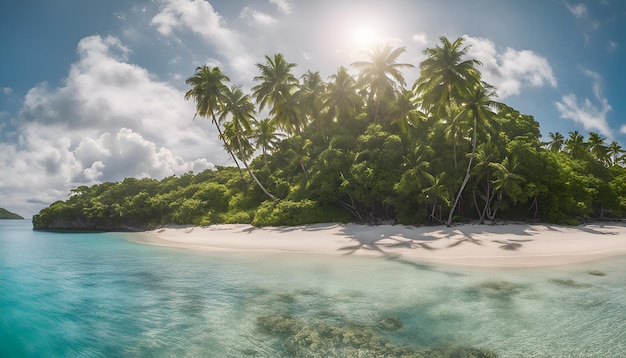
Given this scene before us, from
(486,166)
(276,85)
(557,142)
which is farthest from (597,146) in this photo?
(276,85)

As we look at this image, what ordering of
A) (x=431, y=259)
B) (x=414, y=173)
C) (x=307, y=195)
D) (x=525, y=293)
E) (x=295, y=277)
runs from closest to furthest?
(x=525, y=293), (x=295, y=277), (x=431, y=259), (x=414, y=173), (x=307, y=195)

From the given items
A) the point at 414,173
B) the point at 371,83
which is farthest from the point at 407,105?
the point at 414,173

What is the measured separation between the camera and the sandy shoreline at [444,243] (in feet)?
42.8

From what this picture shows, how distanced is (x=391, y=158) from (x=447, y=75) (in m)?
7.08

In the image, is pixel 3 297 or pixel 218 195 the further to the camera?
pixel 218 195

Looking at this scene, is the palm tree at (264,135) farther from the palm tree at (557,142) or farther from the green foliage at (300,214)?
the palm tree at (557,142)

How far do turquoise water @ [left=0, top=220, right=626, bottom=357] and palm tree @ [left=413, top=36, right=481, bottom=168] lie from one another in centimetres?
1351

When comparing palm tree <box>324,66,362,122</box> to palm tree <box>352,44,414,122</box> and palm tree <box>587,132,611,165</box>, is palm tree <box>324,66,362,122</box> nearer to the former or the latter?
palm tree <box>352,44,414,122</box>

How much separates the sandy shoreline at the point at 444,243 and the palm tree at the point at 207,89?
1272 cm

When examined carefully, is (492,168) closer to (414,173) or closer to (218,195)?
(414,173)

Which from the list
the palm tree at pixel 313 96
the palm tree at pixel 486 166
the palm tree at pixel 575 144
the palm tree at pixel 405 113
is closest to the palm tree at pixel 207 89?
the palm tree at pixel 313 96

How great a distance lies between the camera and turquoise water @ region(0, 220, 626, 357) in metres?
5.33

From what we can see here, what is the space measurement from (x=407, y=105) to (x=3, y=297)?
25522 millimetres

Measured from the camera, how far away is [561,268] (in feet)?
36.0
